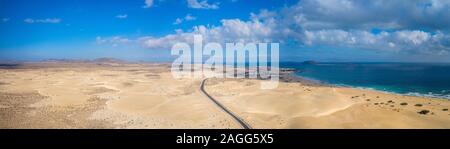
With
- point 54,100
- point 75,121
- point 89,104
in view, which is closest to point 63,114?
point 75,121

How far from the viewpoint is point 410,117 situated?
28.2m

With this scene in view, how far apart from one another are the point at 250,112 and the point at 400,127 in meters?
12.8

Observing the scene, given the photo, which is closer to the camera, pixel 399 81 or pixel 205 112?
pixel 205 112

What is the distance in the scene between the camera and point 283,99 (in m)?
38.7

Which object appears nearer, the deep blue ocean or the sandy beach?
the sandy beach

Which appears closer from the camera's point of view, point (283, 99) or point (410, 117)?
point (410, 117)

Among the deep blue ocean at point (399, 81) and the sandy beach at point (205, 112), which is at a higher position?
the sandy beach at point (205, 112)

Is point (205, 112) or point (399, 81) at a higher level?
point (205, 112)

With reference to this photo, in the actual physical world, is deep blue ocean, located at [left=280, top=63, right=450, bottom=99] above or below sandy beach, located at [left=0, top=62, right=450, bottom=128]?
below

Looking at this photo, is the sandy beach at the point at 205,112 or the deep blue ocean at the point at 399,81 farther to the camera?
the deep blue ocean at the point at 399,81
